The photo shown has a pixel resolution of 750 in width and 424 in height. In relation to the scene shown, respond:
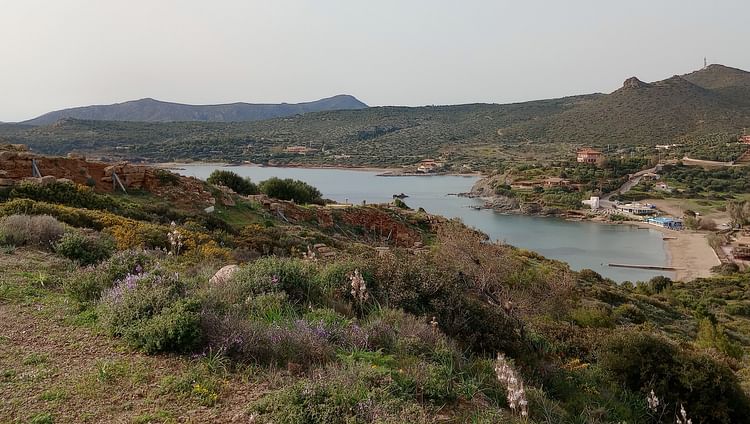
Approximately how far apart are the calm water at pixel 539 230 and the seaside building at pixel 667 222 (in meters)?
2.79

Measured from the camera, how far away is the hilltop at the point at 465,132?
97812mm

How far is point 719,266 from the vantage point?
41844mm

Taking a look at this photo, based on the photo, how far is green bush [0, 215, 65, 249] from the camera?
7800 millimetres

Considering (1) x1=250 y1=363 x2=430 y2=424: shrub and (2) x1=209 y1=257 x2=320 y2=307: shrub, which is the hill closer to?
(2) x1=209 y1=257 x2=320 y2=307: shrub

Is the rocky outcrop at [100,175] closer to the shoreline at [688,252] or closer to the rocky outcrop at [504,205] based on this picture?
the shoreline at [688,252]

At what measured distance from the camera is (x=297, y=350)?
14.3ft

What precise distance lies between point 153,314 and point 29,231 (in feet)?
15.9

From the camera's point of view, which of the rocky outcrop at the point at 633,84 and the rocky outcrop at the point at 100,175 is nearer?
the rocky outcrop at the point at 100,175

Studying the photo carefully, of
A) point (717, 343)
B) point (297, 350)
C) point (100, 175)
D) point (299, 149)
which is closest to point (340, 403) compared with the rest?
point (297, 350)

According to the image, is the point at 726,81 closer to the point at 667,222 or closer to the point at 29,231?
the point at 667,222

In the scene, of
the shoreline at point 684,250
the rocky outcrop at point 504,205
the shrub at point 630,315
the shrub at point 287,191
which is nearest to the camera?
the shrub at point 630,315

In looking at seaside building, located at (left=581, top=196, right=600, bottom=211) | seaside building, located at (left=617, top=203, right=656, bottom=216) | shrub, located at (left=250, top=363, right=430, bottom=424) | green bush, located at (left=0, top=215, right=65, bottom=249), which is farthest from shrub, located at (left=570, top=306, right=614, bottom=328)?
seaside building, located at (left=581, top=196, right=600, bottom=211)

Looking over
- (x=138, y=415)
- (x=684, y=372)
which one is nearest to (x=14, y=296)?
(x=138, y=415)

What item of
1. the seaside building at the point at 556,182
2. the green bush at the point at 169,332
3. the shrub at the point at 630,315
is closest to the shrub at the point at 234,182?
the shrub at the point at 630,315
